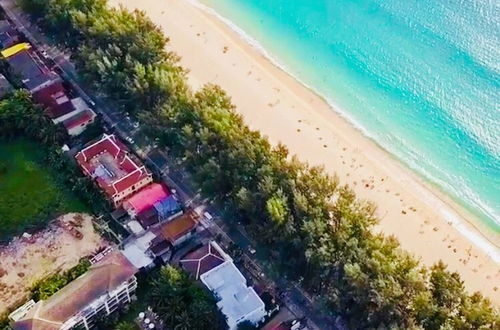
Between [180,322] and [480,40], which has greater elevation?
[480,40]

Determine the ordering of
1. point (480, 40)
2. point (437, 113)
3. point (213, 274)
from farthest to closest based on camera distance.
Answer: point (480, 40) < point (437, 113) < point (213, 274)

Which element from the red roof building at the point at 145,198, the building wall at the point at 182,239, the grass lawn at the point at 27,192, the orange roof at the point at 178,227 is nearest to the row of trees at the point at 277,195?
the orange roof at the point at 178,227

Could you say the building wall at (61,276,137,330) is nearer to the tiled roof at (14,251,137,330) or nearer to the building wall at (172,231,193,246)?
the tiled roof at (14,251,137,330)

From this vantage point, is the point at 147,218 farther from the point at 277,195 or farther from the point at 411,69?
the point at 411,69

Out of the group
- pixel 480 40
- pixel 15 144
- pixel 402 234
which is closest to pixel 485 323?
pixel 402 234

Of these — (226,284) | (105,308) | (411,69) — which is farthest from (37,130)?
(411,69)

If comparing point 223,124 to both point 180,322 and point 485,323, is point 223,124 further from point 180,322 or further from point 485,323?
point 485,323
